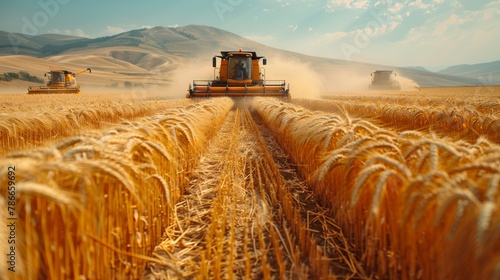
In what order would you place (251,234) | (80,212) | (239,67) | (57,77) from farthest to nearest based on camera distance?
(57,77) → (239,67) → (251,234) → (80,212)

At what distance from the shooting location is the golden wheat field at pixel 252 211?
4.61 ft

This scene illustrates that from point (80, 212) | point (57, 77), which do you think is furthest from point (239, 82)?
point (57, 77)

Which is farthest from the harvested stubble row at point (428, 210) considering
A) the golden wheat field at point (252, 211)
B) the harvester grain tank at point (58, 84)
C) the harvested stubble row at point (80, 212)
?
the harvester grain tank at point (58, 84)

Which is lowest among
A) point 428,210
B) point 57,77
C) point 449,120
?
point 428,210

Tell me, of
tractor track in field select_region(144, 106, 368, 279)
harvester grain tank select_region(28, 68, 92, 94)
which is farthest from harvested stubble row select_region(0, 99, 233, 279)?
harvester grain tank select_region(28, 68, 92, 94)

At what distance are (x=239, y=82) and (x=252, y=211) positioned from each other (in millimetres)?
16292

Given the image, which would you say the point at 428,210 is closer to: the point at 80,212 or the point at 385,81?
the point at 80,212

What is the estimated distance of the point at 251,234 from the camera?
2.91m

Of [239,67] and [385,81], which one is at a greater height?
[385,81]

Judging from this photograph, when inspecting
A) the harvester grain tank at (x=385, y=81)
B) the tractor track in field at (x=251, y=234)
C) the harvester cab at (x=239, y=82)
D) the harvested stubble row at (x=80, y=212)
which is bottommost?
the tractor track in field at (x=251, y=234)

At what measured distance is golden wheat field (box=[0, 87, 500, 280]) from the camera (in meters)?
1.41

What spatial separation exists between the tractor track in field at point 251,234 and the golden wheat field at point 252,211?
0.02 metres

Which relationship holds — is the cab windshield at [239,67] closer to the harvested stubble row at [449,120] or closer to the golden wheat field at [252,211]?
the harvested stubble row at [449,120]

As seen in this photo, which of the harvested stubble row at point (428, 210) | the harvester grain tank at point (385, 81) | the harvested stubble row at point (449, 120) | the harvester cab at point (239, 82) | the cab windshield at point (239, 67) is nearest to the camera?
the harvested stubble row at point (428, 210)
